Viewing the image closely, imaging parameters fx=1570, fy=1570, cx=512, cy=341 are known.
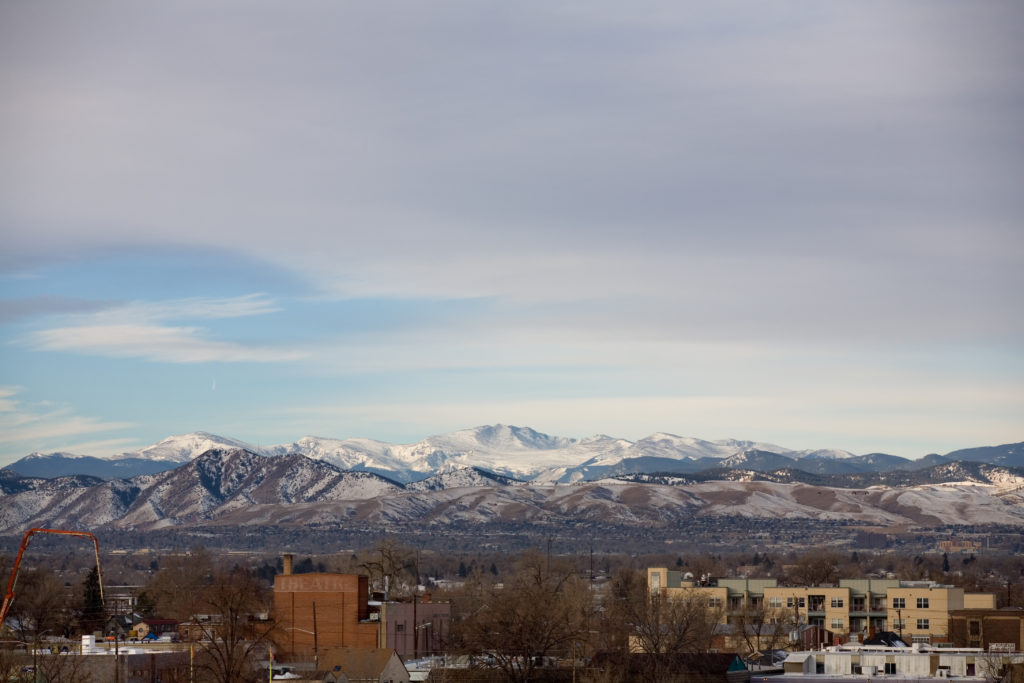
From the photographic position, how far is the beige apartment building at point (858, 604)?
175375 millimetres

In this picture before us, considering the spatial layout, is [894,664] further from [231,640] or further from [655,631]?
[231,640]

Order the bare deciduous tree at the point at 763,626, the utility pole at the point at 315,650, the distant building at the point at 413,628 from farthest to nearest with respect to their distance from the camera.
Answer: the bare deciduous tree at the point at 763,626
the distant building at the point at 413,628
the utility pole at the point at 315,650

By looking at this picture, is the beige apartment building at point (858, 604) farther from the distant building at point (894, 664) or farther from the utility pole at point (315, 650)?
the utility pole at point (315, 650)

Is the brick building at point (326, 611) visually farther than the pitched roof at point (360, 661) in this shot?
Yes

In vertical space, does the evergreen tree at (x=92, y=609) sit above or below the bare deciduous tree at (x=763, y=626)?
above

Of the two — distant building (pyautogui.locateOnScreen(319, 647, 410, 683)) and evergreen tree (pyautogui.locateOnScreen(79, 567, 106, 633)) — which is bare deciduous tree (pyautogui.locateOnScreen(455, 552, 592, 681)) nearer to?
distant building (pyautogui.locateOnScreen(319, 647, 410, 683))

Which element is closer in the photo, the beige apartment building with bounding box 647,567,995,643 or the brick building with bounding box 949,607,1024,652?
the brick building with bounding box 949,607,1024,652

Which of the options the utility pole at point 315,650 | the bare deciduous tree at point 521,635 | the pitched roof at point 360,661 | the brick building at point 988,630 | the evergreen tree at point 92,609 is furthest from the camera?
the evergreen tree at point 92,609

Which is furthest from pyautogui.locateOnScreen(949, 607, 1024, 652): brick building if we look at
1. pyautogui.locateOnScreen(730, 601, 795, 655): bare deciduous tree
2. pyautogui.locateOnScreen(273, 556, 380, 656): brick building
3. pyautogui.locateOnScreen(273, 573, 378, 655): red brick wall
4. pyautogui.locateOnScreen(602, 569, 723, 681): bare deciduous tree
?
pyautogui.locateOnScreen(273, 573, 378, 655): red brick wall

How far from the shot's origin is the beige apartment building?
175375mm

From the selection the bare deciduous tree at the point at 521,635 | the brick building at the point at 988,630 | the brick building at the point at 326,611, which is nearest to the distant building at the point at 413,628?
the brick building at the point at 326,611

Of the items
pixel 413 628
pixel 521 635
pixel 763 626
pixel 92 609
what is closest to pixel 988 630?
pixel 763 626

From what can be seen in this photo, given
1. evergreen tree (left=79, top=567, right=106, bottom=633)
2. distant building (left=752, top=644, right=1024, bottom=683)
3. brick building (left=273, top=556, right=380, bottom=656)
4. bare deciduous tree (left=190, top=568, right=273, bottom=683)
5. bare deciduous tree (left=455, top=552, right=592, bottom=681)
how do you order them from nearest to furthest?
bare deciduous tree (left=190, top=568, right=273, bottom=683) < bare deciduous tree (left=455, top=552, right=592, bottom=681) < distant building (left=752, top=644, right=1024, bottom=683) < brick building (left=273, top=556, right=380, bottom=656) < evergreen tree (left=79, top=567, right=106, bottom=633)

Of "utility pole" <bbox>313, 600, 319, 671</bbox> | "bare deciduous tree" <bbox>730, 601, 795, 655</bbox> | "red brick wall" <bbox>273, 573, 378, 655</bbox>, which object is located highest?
"red brick wall" <bbox>273, 573, 378, 655</bbox>
